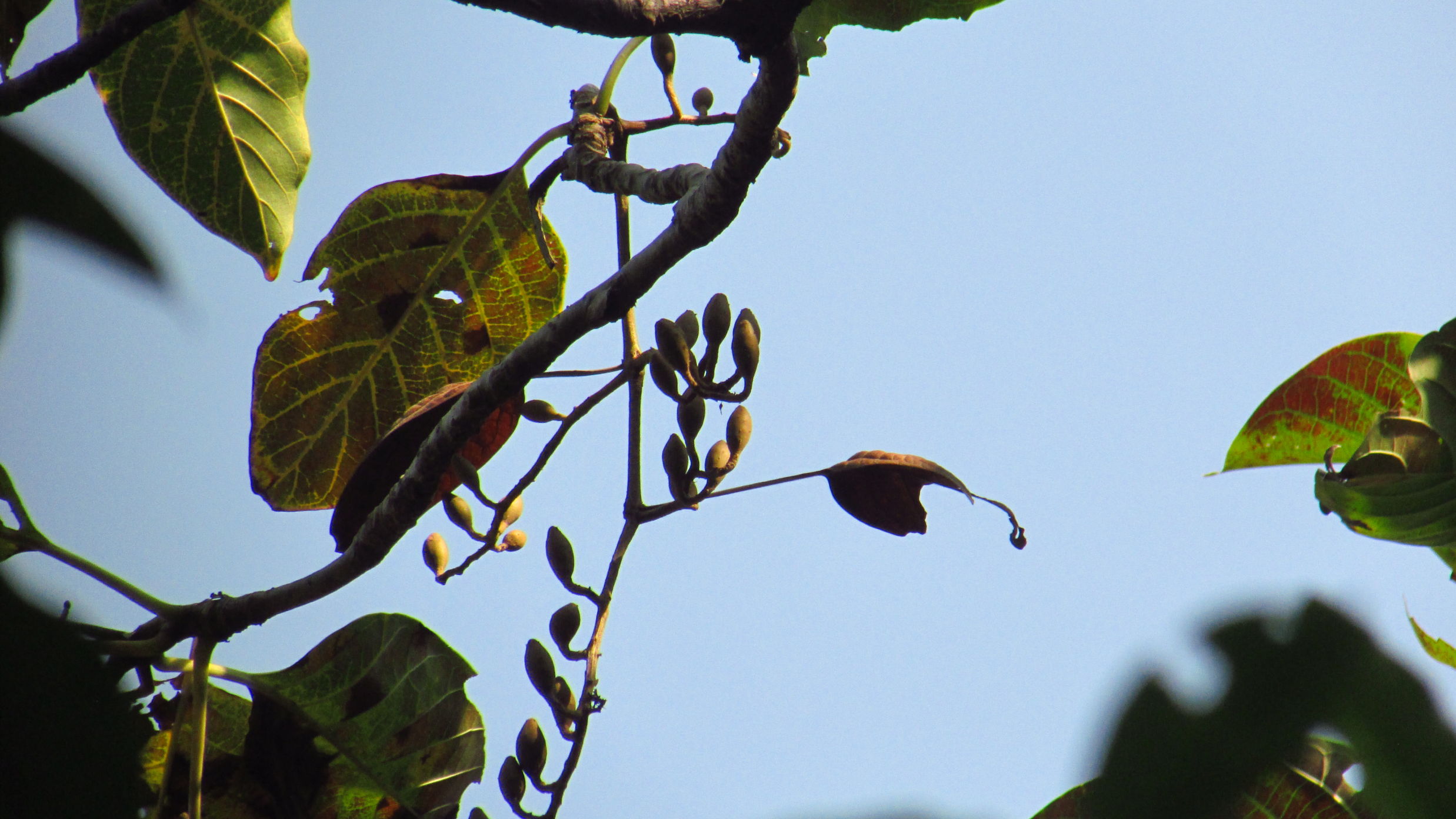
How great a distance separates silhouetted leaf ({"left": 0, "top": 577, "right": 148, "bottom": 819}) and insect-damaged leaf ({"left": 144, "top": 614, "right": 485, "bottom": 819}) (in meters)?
0.89

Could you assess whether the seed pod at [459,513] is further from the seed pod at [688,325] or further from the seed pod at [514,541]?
the seed pod at [688,325]

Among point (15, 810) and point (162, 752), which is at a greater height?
point (15, 810)

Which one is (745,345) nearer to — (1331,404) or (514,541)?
(514,541)

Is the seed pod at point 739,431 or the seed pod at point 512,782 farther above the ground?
the seed pod at point 739,431

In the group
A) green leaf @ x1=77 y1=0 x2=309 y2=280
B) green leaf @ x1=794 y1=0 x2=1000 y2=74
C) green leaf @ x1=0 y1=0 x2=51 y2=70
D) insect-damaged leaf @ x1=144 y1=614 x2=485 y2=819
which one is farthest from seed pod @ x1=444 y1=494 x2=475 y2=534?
green leaf @ x1=0 y1=0 x2=51 y2=70

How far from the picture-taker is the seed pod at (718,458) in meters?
0.77

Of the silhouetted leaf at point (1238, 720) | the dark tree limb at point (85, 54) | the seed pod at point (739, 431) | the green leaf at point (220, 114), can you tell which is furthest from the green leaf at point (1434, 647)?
the green leaf at point (220, 114)

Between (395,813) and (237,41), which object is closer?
(395,813)

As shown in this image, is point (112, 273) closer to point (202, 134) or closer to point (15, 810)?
point (15, 810)

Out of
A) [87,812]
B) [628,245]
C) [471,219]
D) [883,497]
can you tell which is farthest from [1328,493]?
[471,219]

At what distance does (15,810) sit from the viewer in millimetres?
→ 182

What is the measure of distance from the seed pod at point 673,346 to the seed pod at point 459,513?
0.31 m

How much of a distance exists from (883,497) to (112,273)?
0.69 meters

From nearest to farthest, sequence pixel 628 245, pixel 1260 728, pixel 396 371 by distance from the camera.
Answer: pixel 1260 728 → pixel 628 245 → pixel 396 371
